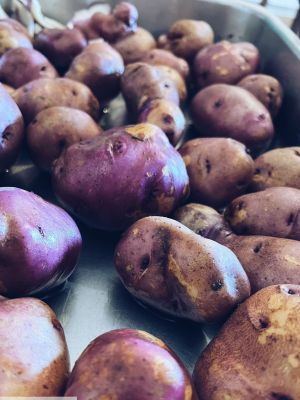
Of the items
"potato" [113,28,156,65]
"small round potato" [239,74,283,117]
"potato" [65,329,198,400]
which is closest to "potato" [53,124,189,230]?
"potato" [65,329,198,400]

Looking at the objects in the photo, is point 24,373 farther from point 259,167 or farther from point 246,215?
point 259,167

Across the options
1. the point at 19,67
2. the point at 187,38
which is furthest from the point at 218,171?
the point at 187,38

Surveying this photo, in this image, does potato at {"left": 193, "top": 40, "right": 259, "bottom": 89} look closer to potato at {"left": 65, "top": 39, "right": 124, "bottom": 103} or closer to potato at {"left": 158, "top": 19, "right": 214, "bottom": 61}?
potato at {"left": 158, "top": 19, "right": 214, "bottom": 61}

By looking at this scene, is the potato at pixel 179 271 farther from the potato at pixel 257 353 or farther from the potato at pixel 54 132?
the potato at pixel 54 132

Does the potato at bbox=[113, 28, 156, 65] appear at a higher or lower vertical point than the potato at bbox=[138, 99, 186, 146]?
lower

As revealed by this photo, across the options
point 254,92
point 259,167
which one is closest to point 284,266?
point 259,167

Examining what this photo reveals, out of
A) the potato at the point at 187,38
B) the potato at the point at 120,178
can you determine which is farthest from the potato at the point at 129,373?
the potato at the point at 187,38
